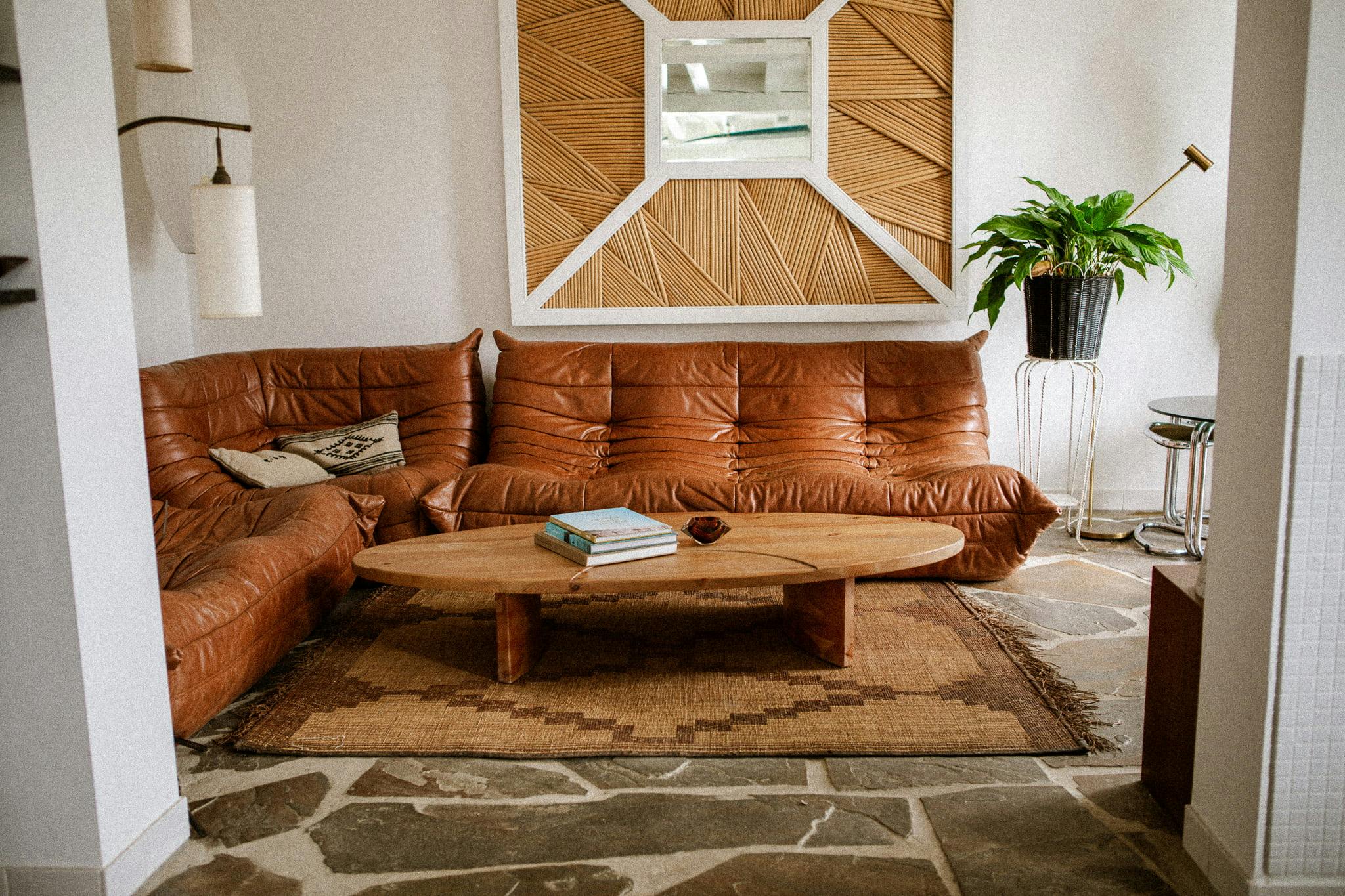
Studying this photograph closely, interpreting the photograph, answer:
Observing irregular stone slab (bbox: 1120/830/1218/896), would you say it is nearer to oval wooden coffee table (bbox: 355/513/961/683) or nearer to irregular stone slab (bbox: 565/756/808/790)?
irregular stone slab (bbox: 565/756/808/790)

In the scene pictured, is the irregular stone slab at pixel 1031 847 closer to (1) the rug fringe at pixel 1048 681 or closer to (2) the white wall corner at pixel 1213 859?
(2) the white wall corner at pixel 1213 859

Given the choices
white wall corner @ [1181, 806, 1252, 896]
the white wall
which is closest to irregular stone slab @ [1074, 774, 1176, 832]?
white wall corner @ [1181, 806, 1252, 896]

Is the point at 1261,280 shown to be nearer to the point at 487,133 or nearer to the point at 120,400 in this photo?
the point at 120,400

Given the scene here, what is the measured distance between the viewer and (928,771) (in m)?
2.35

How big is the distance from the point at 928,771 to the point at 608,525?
1057 mm

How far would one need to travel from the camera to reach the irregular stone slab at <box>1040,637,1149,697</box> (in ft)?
9.19

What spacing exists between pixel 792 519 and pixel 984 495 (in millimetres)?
834

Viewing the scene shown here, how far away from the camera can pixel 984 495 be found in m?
3.68

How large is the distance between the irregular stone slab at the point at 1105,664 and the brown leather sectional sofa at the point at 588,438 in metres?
0.62

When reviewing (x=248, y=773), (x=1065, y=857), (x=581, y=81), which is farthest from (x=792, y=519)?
(x=581, y=81)

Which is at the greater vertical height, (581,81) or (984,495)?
(581,81)

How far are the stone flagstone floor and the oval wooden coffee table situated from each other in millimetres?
450

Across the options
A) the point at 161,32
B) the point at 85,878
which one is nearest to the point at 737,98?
the point at 161,32

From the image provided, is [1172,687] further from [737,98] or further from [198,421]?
[198,421]
